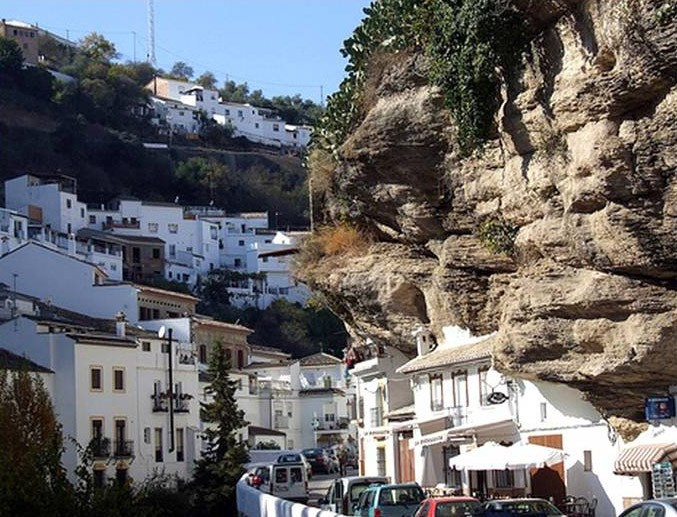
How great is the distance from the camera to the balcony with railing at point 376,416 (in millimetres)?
58469

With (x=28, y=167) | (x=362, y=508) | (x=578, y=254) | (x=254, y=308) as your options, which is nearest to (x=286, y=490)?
(x=362, y=508)

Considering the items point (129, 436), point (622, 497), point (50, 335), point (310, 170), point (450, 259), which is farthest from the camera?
point (129, 436)

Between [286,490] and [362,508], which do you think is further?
[286,490]

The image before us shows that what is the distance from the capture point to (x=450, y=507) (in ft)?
104

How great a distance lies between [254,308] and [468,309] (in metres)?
101

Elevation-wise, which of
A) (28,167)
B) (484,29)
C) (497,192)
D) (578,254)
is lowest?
(578,254)

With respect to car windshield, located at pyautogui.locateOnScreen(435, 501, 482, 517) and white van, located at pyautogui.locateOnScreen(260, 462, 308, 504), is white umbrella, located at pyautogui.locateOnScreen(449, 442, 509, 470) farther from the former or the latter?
white van, located at pyautogui.locateOnScreen(260, 462, 308, 504)

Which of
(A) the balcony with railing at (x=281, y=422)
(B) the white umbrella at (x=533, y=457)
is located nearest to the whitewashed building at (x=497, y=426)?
(B) the white umbrella at (x=533, y=457)

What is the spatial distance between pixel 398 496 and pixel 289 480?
59.5 ft

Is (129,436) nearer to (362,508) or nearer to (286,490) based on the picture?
(286,490)

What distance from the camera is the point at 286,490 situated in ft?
175

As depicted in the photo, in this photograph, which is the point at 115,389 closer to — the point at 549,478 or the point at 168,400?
the point at 168,400

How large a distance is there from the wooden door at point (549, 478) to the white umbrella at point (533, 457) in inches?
42.5

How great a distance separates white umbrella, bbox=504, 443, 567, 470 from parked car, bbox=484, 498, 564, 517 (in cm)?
777
